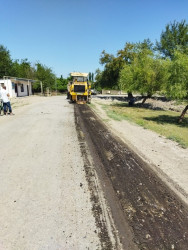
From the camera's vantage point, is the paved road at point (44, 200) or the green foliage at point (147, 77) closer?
the paved road at point (44, 200)

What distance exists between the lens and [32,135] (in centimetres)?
724

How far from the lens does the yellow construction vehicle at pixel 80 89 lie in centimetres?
2095

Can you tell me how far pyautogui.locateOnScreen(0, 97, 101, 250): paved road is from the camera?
2.41 metres

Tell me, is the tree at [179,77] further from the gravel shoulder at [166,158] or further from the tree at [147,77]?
the tree at [147,77]

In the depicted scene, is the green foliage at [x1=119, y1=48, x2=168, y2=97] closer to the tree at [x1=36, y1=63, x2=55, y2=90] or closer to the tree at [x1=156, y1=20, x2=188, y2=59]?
the tree at [x1=156, y1=20, x2=188, y2=59]

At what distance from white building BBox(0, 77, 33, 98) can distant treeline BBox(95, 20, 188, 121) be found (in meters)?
14.8

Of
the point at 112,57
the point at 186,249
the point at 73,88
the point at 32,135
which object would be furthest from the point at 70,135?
the point at 112,57

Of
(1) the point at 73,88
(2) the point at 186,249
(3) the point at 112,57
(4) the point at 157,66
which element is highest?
(3) the point at 112,57

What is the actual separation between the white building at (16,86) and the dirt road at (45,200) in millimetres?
24851

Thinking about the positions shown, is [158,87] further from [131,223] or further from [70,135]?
[131,223]

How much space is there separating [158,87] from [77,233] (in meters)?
21.2

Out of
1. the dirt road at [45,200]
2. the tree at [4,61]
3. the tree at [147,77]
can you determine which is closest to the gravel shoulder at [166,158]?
the dirt road at [45,200]

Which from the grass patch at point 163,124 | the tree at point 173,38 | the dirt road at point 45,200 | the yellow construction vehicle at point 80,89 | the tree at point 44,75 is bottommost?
the grass patch at point 163,124

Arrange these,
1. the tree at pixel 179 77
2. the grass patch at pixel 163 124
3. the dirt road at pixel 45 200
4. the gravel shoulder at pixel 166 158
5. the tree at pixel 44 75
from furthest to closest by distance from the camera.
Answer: the tree at pixel 44 75 → the tree at pixel 179 77 → the grass patch at pixel 163 124 → the gravel shoulder at pixel 166 158 → the dirt road at pixel 45 200
